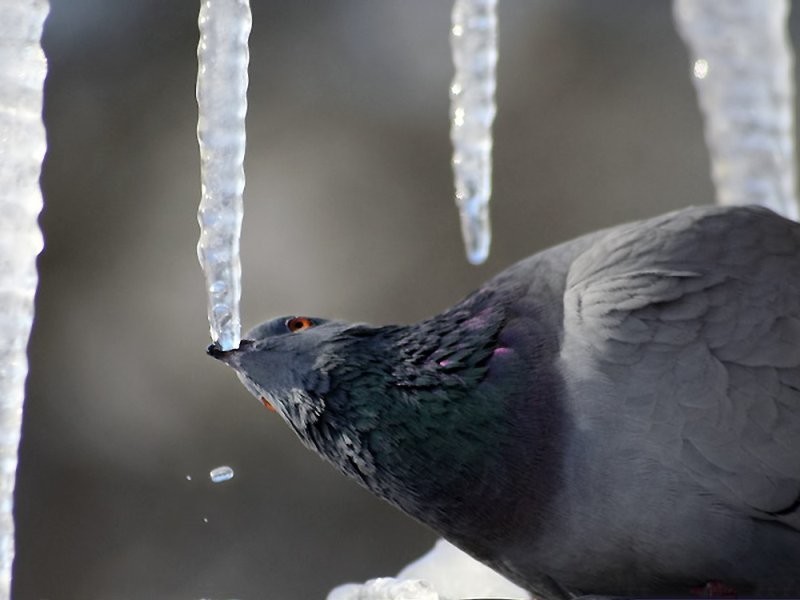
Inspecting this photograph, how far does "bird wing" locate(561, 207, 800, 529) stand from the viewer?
1.51 m

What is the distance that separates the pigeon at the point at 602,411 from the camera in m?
1.51

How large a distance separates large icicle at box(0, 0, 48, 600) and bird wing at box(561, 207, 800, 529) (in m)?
0.79

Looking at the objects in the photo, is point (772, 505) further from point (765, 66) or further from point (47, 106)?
point (47, 106)

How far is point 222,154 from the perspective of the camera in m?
1.72

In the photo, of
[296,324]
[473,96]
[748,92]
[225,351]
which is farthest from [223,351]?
[748,92]

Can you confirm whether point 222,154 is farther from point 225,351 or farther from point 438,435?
point 438,435

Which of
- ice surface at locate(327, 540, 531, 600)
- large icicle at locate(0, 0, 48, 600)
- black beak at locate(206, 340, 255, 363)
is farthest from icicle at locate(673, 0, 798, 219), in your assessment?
large icicle at locate(0, 0, 48, 600)

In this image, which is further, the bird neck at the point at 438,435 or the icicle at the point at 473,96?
the icicle at the point at 473,96

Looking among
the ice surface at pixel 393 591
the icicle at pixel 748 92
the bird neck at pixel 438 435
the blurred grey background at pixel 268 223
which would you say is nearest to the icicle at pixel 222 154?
the bird neck at pixel 438 435

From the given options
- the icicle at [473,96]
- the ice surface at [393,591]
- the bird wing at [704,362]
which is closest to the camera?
the bird wing at [704,362]

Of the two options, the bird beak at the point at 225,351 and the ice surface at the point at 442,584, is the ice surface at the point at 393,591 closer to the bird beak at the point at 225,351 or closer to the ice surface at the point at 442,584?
the ice surface at the point at 442,584

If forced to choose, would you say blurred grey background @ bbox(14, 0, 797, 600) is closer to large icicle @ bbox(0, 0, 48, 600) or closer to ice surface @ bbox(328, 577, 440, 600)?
ice surface @ bbox(328, 577, 440, 600)

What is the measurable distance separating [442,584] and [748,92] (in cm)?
130

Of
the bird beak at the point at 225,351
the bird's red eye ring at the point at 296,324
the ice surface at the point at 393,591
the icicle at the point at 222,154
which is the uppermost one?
the icicle at the point at 222,154
